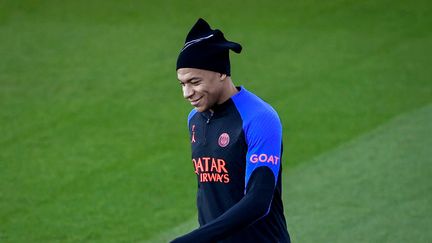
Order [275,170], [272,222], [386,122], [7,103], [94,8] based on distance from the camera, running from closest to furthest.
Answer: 1. [275,170]
2. [272,222]
3. [386,122]
4. [7,103]
5. [94,8]

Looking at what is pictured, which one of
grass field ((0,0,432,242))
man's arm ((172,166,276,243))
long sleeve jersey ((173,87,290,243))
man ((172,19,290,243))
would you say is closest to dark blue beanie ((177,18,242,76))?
man ((172,19,290,243))

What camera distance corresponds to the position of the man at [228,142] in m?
4.07

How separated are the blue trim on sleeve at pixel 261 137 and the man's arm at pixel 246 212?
1.7 inches

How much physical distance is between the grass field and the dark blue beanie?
324cm

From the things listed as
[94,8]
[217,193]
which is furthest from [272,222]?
[94,8]

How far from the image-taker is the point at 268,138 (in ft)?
13.5

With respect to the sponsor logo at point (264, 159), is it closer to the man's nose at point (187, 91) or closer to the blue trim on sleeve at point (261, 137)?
the blue trim on sleeve at point (261, 137)

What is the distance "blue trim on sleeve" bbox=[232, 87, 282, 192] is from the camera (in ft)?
13.4

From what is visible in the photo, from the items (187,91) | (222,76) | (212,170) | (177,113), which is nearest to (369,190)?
(177,113)

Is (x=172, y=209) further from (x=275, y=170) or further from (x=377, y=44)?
(x=377, y=44)

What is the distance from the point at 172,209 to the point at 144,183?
0.62 metres

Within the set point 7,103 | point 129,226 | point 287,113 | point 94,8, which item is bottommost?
point 129,226

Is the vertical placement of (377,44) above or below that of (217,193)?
above

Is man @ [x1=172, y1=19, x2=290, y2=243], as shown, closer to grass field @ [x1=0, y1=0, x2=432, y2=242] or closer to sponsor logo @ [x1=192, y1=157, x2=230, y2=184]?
sponsor logo @ [x1=192, y1=157, x2=230, y2=184]
